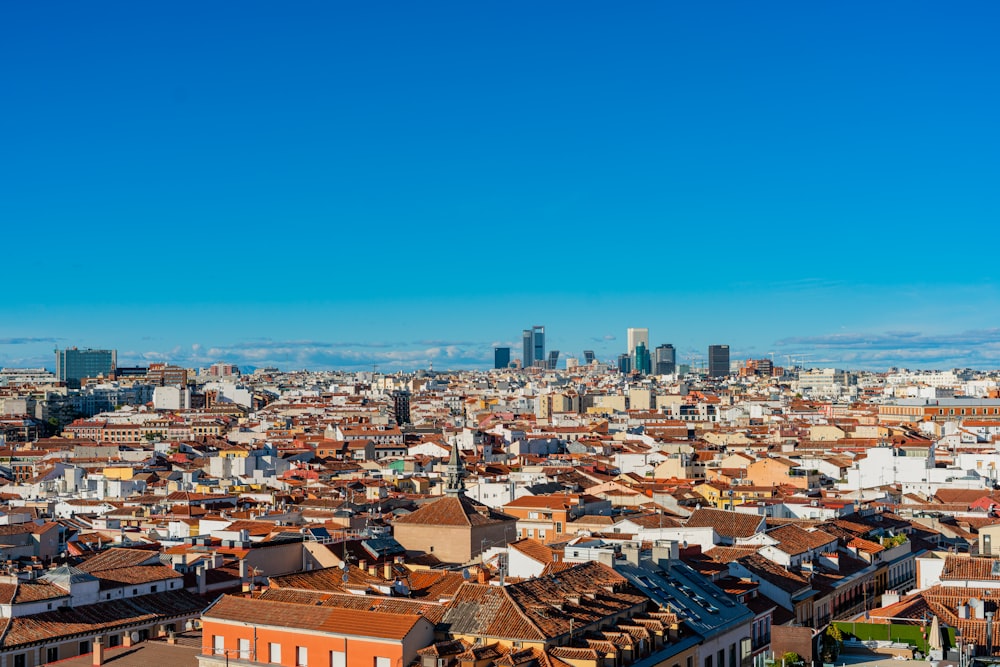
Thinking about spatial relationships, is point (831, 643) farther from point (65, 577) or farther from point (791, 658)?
point (65, 577)

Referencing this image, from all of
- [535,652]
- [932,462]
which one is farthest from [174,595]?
[932,462]

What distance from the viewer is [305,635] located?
74.6 ft

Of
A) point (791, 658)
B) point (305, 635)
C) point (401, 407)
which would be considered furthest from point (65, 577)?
point (401, 407)

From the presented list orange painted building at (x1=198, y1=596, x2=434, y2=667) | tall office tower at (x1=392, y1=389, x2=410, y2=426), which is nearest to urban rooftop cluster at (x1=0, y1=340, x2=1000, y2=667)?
orange painted building at (x1=198, y1=596, x2=434, y2=667)

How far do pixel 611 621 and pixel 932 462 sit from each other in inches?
1961

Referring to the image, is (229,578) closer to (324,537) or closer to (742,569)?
(324,537)

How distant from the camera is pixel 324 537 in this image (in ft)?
136

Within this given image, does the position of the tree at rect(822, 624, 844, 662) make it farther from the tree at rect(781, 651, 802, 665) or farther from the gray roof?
the gray roof

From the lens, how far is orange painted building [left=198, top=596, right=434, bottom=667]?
2183cm

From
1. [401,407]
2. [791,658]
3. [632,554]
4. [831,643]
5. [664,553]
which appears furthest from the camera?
[401,407]

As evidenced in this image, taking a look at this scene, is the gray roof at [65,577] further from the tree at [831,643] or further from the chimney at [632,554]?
the tree at [831,643]

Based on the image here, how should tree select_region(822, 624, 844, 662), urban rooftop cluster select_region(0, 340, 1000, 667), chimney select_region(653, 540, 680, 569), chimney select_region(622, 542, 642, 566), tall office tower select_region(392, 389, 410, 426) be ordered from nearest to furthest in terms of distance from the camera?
tree select_region(822, 624, 844, 662)
urban rooftop cluster select_region(0, 340, 1000, 667)
chimney select_region(622, 542, 642, 566)
chimney select_region(653, 540, 680, 569)
tall office tower select_region(392, 389, 410, 426)

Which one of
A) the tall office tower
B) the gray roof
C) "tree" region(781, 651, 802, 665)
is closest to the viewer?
"tree" region(781, 651, 802, 665)

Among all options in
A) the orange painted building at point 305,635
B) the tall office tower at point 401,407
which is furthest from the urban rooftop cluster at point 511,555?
the tall office tower at point 401,407
